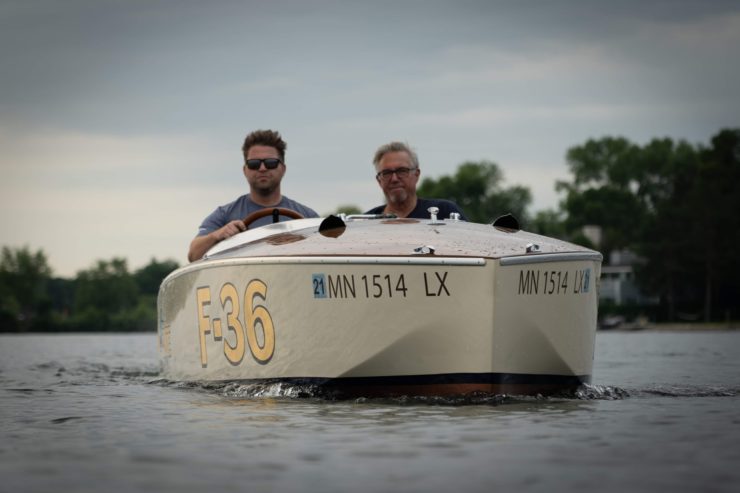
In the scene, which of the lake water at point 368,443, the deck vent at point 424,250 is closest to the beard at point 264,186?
the lake water at point 368,443

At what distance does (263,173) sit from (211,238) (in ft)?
2.40

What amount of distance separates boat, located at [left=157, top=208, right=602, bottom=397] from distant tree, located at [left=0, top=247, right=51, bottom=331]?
109183 mm

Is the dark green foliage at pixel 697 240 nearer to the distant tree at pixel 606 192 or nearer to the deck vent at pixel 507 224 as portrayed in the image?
the distant tree at pixel 606 192

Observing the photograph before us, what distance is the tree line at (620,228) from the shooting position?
80375 millimetres

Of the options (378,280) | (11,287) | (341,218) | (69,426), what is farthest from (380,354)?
(11,287)

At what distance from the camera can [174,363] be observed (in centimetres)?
1004

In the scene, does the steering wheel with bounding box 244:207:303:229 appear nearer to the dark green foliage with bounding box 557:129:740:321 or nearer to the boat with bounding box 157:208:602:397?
the boat with bounding box 157:208:602:397

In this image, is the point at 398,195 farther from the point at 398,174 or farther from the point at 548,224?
the point at 548,224

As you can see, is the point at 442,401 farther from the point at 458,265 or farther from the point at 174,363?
the point at 174,363

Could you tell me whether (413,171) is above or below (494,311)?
above

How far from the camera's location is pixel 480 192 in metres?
105

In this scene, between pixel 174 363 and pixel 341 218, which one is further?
pixel 174 363

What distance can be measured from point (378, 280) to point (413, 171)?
1929 millimetres

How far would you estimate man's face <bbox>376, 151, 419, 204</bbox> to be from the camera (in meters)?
9.03
